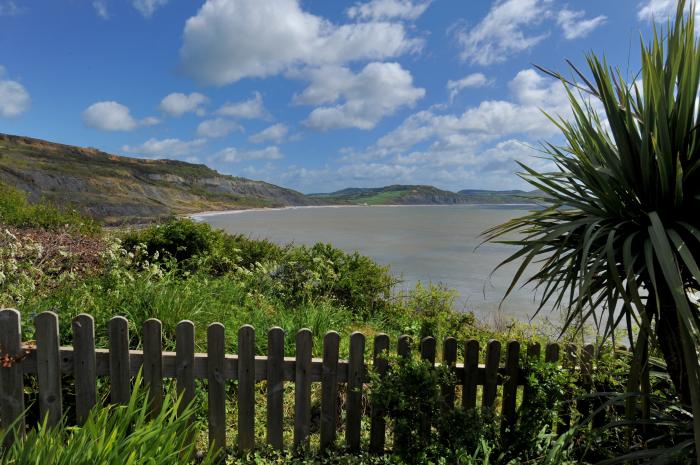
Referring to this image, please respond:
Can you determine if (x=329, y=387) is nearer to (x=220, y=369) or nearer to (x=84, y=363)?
(x=220, y=369)

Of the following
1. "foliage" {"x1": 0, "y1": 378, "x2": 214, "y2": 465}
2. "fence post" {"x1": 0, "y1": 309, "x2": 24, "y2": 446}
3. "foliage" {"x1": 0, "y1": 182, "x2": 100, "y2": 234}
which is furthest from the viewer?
"foliage" {"x1": 0, "y1": 182, "x2": 100, "y2": 234}

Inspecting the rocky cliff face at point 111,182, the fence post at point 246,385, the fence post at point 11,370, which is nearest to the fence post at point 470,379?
the fence post at point 246,385

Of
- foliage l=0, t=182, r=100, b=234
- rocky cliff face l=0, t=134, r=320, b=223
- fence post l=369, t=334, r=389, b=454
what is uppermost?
rocky cliff face l=0, t=134, r=320, b=223

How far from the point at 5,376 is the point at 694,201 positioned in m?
4.64

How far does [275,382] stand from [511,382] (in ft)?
6.02

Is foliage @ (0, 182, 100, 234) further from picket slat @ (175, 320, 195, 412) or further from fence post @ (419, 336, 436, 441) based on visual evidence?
fence post @ (419, 336, 436, 441)

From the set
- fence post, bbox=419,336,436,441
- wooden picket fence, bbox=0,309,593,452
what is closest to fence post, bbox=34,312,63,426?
wooden picket fence, bbox=0,309,593,452

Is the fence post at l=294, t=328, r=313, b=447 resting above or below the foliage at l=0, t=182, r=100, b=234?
below

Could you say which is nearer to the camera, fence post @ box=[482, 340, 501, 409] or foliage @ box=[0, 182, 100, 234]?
fence post @ box=[482, 340, 501, 409]

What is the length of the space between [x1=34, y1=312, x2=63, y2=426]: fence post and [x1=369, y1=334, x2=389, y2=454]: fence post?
233 centimetres

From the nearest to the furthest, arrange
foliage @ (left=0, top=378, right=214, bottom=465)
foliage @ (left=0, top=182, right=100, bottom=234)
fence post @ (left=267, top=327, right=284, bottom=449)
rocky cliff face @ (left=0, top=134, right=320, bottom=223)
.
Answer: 1. foliage @ (left=0, top=378, right=214, bottom=465)
2. fence post @ (left=267, top=327, right=284, bottom=449)
3. foliage @ (left=0, top=182, right=100, bottom=234)
4. rocky cliff face @ (left=0, top=134, right=320, bottom=223)

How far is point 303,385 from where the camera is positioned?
3150mm

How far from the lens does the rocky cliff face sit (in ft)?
186

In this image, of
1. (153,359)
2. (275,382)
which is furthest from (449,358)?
(153,359)
